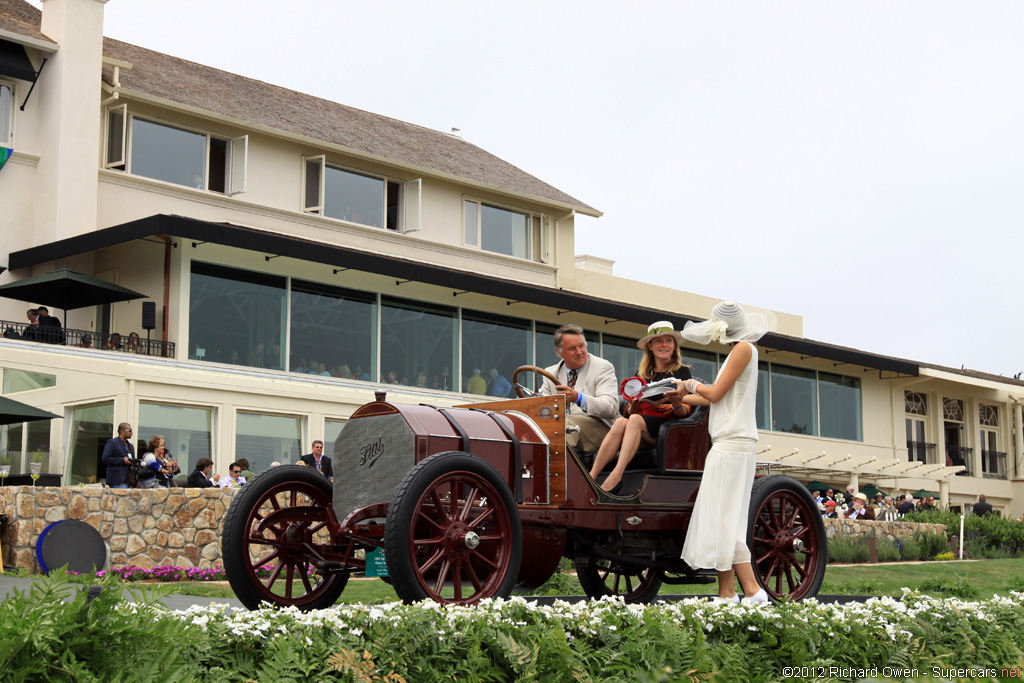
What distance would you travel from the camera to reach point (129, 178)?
963 inches

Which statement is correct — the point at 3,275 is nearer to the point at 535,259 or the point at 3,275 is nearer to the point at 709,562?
the point at 535,259

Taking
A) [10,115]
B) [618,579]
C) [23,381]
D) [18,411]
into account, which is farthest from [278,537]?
[10,115]

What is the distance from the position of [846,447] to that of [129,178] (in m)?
23.1

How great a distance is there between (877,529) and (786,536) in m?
14.4

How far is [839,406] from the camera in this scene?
119 feet

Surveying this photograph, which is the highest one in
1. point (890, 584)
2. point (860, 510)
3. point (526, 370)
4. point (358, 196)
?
point (358, 196)

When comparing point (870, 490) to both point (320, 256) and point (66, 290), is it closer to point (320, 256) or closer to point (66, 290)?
point (320, 256)

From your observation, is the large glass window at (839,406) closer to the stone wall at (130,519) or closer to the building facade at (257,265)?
the building facade at (257,265)

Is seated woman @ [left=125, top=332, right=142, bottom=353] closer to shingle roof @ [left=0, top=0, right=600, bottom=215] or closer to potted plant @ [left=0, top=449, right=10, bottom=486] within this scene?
potted plant @ [left=0, top=449, right=10, bottom=486]

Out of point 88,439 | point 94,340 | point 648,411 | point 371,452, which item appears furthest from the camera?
point 94,340

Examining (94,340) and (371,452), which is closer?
(371,452)

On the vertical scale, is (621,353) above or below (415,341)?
above

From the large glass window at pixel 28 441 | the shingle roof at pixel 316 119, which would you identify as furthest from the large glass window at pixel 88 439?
the shingle roof at pixel 316 119

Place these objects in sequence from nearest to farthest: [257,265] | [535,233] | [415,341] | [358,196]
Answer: [257,265] → [415,341] → [358,196] → [535,233]
